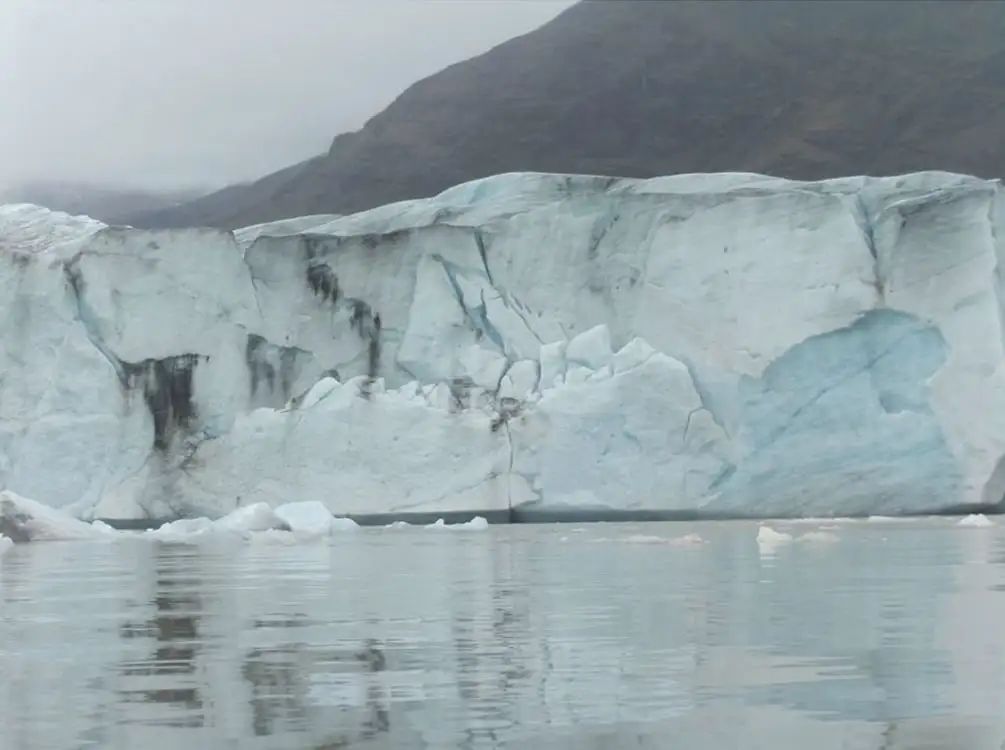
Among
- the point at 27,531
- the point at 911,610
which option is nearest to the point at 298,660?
the point at 911,610

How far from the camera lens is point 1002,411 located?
1384 cm

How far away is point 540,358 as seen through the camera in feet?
48.8

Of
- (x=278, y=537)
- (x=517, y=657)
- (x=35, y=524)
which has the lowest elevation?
(x=278, y=537)

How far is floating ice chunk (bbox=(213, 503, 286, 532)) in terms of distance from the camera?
1270cm

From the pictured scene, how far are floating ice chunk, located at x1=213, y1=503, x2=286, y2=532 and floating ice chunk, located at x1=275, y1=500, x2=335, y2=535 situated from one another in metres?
0.09

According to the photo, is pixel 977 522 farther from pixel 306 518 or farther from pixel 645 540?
pixel 306 518

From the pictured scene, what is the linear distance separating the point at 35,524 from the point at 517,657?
9818mm

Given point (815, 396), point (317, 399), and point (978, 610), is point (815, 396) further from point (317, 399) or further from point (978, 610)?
point (978, 610)

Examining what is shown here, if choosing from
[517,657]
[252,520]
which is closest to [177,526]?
[252,520]

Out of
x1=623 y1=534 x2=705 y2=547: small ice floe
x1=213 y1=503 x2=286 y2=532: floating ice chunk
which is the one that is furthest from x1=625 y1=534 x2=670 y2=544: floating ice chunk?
x1=213 y1=503 x2=286 y2=532: floating ice chunk

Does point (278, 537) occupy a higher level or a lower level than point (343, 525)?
higher

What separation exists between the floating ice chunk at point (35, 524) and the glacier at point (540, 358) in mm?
1889

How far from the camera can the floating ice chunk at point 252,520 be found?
41.7ft

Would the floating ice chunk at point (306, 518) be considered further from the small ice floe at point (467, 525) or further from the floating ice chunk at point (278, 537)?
the small ice floe at point (467, 525)
